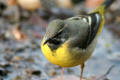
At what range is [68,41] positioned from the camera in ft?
16.0

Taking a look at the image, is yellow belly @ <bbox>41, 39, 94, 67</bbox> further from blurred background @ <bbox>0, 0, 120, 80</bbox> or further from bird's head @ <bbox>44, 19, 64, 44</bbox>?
blurred background @ <bbox>0, 0, 120, 80</bbox>

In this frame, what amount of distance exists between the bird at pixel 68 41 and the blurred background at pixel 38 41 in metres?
0.77

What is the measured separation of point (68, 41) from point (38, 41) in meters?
2.49

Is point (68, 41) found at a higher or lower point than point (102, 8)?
lower

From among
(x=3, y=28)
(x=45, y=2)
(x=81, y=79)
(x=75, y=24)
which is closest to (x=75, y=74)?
(x=81, y=79)

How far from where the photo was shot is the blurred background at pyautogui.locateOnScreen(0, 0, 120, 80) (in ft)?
19.3

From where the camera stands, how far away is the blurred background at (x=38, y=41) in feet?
19.3

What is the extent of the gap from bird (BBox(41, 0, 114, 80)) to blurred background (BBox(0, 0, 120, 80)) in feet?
2.52

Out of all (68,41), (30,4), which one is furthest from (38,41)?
A: (68,41)

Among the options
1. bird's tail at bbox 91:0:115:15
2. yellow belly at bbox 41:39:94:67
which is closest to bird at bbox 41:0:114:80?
yellow belly at bbox 41:39:94:67

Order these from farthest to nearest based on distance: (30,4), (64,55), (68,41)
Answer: (30,4) → (68,41) → (64,55)

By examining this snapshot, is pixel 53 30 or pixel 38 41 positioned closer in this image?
pixel 53 30

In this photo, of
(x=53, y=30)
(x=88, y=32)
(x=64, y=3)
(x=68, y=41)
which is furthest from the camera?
(x=64, y=3)

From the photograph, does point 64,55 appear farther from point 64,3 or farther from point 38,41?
point 64,3
